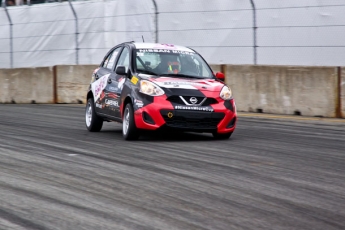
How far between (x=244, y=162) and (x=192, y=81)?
2831mm

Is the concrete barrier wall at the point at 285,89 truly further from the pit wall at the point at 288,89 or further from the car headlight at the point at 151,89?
the car headlight at the point at 151,89

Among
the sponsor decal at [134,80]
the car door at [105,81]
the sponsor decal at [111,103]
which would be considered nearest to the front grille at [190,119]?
the sponsor decal at [134,80]

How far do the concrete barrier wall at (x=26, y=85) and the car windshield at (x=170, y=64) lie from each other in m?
11.3

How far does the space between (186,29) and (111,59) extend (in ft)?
26.5

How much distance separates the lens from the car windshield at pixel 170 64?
12367mm

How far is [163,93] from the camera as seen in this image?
11.5 meters

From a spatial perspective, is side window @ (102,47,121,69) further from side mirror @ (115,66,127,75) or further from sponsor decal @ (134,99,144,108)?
sponsor decal @ (134,99,144,108)

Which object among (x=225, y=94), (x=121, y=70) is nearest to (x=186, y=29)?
(x=121, y=70)

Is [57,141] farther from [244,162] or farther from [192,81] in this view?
[244,162]

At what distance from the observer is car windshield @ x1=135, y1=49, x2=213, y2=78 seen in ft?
40.6

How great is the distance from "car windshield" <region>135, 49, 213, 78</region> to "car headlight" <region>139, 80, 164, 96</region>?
616 mm

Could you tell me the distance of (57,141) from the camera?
472 inches

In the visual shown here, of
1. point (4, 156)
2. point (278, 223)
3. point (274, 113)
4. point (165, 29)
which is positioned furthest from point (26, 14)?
point (278, 223)

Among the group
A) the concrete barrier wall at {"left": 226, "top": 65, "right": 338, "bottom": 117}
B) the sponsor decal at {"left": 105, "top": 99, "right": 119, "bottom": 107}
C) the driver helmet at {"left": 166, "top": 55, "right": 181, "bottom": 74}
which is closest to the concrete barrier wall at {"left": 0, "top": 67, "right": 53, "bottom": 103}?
the concrete barrier wall at {"left": 226, "top": 65, "right": 338, "bottom": 117}
